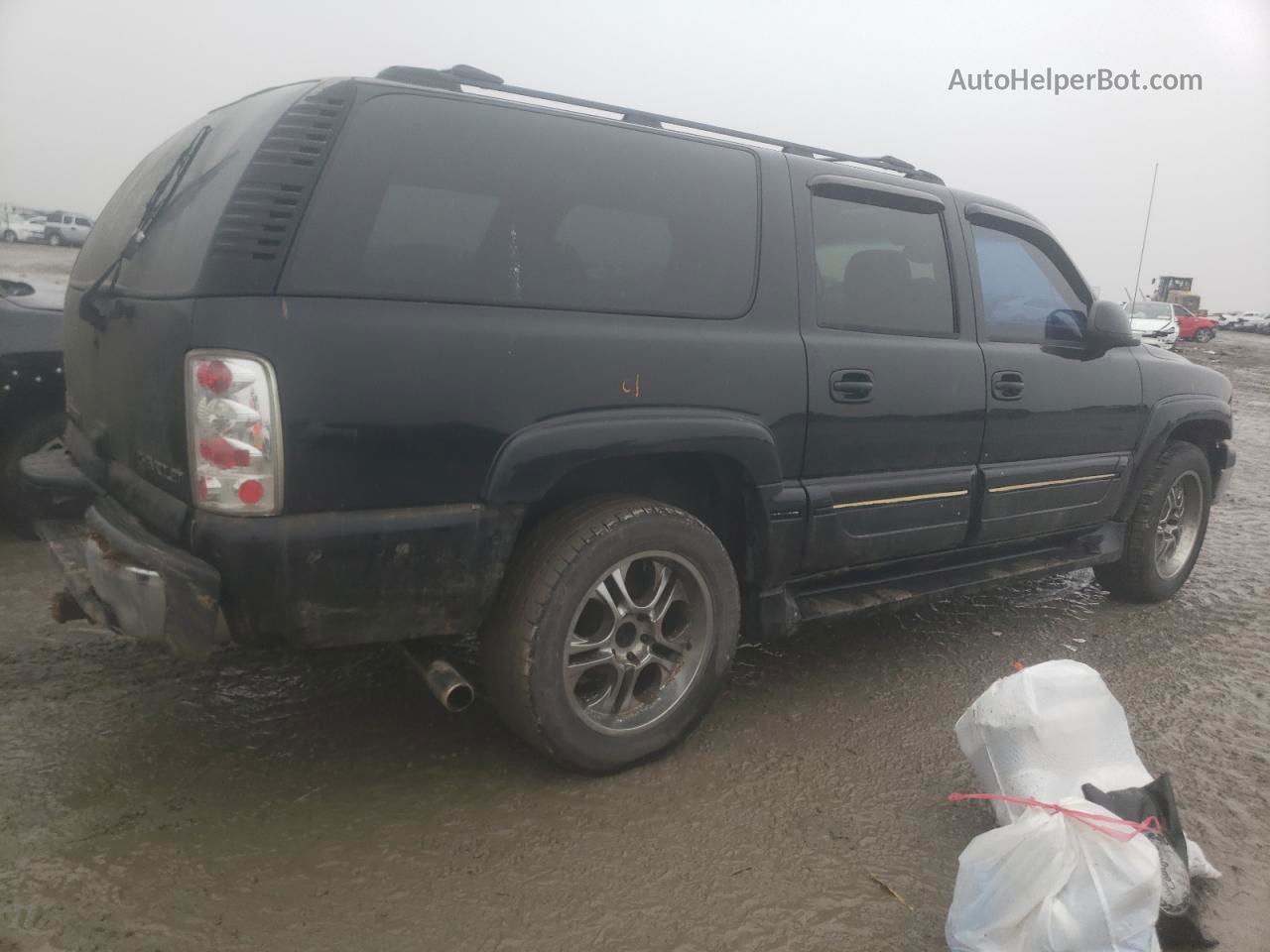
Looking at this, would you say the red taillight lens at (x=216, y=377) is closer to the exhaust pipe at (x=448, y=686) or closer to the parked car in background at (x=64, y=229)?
the exhaust pipe at (x=448, y=686)

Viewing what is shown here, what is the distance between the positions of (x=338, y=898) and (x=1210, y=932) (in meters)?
2.03

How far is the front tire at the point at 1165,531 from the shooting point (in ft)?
14.9

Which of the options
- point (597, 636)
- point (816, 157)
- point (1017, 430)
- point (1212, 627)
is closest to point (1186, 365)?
point (1212, 627)

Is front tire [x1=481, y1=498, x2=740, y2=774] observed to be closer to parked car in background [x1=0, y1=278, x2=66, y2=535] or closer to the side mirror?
the side mirror

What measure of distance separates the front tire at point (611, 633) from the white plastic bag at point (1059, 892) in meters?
1.03

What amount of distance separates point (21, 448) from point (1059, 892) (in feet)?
15.0

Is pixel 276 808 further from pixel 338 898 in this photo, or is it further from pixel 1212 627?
pixel 1212 627

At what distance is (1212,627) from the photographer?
4.47 metres

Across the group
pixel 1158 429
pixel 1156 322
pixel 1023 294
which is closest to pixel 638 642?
pixel 1023 294

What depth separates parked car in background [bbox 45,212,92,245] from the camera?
31.4 m

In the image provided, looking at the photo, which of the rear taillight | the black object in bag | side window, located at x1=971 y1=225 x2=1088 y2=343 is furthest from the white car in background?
the rear taillight

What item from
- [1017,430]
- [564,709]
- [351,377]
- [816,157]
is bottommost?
[564,709]

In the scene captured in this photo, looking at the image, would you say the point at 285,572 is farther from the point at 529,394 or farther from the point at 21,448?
the point at 21,448

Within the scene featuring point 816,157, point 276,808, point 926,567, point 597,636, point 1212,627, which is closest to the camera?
point 276,808
